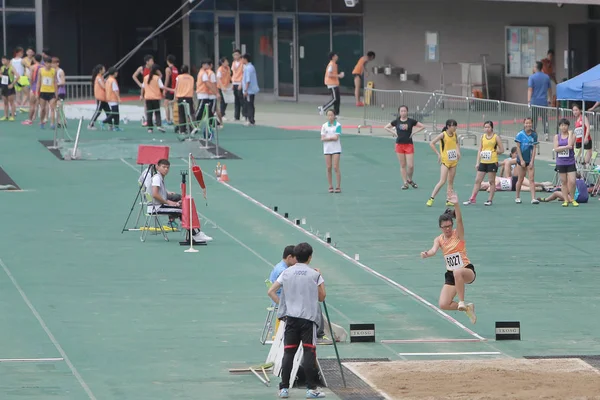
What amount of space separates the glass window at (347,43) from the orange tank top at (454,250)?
28727 millimetres

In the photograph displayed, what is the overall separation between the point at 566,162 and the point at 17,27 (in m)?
26.6

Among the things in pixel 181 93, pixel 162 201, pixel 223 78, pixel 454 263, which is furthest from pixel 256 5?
pixel 454 263

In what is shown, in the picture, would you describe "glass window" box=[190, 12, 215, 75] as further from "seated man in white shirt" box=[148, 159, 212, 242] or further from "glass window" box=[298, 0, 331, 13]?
"seated man in white shirt" box=[148, 159, 212, 242]

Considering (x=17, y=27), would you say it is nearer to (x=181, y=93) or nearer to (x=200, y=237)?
(x=181, y=93)

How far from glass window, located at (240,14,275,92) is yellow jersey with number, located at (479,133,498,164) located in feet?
72.4

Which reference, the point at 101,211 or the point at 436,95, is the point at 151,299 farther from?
the point at 436,95

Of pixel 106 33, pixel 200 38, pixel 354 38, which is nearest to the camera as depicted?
pixel 354 38

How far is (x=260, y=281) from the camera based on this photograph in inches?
682

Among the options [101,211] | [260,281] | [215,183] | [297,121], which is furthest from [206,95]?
[260,281]

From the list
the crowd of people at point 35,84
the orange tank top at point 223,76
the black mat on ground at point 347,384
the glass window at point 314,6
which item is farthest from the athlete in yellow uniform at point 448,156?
the glass window at point 314,6

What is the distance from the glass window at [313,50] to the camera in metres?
43.8

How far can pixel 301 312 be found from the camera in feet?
39.4

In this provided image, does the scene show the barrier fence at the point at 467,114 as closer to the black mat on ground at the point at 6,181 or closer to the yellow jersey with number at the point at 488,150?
the yellow jersey with number at the point at 488,150

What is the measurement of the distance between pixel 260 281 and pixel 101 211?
6417 mm
